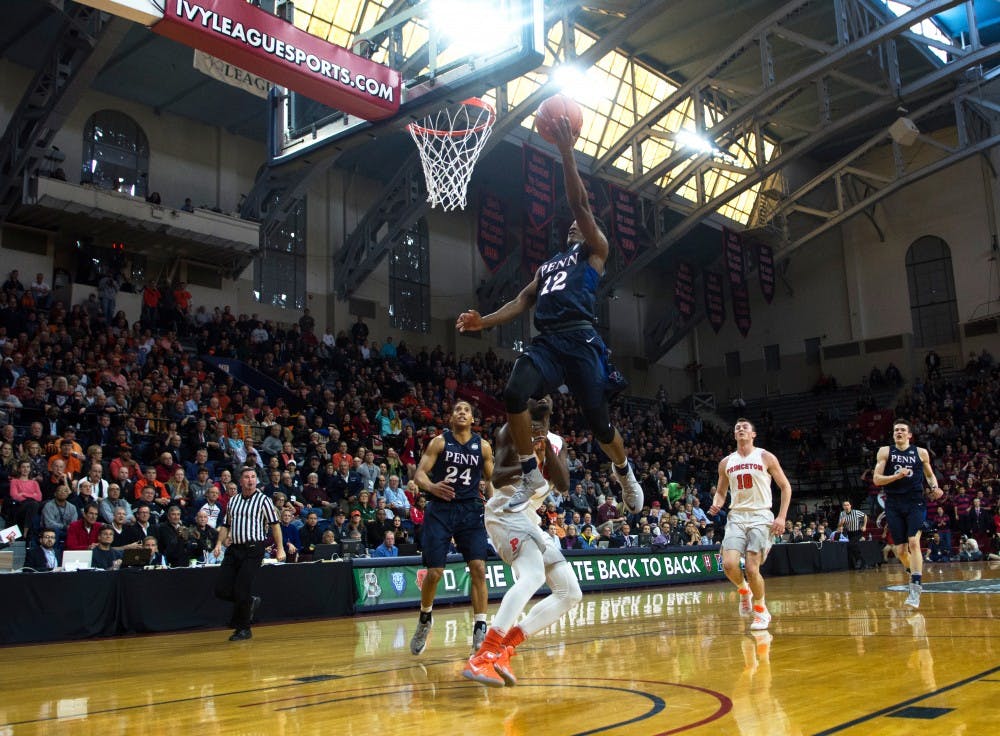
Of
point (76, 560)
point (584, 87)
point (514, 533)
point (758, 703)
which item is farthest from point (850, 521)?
point (758, 703)

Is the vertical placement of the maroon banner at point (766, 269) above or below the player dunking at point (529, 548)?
above

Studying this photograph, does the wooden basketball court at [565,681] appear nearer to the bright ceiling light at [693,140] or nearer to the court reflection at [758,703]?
the court reflection at [758,703]

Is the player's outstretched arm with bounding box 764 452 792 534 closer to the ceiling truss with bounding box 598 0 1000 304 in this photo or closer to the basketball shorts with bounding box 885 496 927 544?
the basketball shorts with bounding box 885 496 927 544

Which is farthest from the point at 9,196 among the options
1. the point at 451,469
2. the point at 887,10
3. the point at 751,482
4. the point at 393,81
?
the point at 887,10

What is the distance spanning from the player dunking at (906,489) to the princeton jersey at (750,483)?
8.81 feet

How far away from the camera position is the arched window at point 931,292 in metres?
36.5

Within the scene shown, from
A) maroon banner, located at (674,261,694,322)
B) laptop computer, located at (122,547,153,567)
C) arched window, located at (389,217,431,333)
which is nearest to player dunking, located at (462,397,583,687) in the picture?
laptop computer, located at (122,547,153,567)

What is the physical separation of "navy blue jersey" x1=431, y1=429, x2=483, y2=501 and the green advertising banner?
287 centimetres

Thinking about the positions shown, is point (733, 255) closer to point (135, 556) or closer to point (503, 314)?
point (135, 556)

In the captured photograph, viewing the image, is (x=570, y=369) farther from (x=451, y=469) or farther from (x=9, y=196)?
(x=9, y=196)

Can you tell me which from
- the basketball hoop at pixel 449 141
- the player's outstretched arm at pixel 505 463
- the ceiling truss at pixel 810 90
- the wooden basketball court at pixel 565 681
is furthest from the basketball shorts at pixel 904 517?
the ceiling truss at pixel 810 90

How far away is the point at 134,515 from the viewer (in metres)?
12.8

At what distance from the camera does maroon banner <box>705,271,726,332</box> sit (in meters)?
34.5

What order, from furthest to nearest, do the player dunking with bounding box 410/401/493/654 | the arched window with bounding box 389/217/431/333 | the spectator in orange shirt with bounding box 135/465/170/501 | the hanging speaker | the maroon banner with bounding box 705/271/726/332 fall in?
1. the maroon banner with bounding box 705/271/726/332
2. the arched window with bounding box 389/217/431/333
3. the hanging speaker
4. the spectator in orange shirt with bounding box 135/465/170/501
5. the player dunking with bounding box 410/401/493/654
